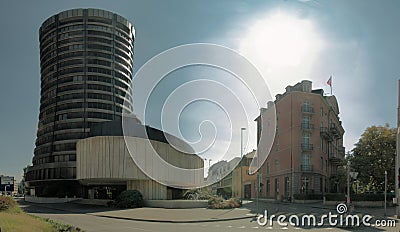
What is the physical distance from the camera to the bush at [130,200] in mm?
44719

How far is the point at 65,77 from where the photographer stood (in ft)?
345

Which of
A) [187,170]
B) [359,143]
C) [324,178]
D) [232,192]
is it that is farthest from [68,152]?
[359,143]

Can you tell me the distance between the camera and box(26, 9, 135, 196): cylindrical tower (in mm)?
99500

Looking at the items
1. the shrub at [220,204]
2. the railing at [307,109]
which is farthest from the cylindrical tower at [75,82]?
the shrub at [220,204]

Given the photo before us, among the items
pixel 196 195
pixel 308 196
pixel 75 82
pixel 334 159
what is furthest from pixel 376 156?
pixel 75 82

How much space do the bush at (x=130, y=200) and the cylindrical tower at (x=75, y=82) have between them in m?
54.1

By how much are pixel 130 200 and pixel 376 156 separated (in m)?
32.6

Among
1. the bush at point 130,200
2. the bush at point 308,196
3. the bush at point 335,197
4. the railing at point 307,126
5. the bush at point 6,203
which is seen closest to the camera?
the bush at point 6,203

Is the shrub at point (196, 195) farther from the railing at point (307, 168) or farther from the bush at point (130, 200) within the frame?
the railing at point (307, 168)

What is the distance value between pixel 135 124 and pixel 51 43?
224ft

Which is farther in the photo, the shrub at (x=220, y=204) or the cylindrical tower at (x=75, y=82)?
the cylindrical tower at (x=75, y=82)

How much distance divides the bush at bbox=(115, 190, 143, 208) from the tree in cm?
2852

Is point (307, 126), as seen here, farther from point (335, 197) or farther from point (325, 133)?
point (335, 197)

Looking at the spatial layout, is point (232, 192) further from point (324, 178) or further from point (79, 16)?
point (79, 16)
